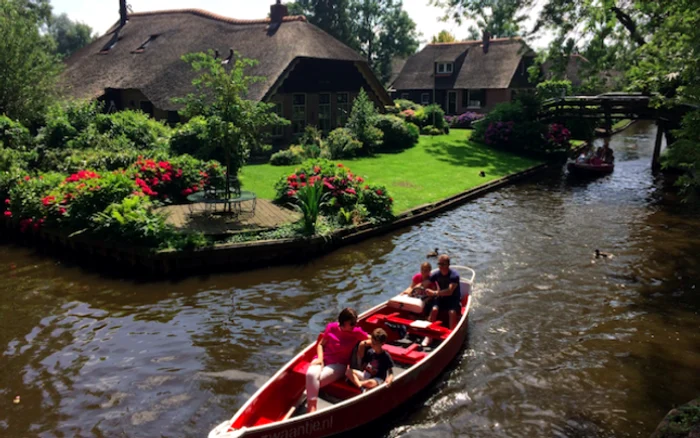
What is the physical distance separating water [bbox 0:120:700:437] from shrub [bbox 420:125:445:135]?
21.5 metres

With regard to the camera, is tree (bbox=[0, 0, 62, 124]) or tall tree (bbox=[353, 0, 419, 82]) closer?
tree (bbox=[0, 0, 62, 124])

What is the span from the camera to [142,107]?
3244 centimetres

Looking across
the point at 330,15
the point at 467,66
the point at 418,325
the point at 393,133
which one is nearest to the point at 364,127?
the point at 393,133

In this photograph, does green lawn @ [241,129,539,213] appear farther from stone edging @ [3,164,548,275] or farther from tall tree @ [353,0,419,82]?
tall tree @ [353,0,419,82]

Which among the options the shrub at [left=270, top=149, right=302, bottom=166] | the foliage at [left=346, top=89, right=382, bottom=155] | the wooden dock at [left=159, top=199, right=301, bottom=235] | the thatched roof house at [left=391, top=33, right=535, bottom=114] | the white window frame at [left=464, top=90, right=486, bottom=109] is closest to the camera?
the wooden dock at [left=159, top=199, right=301, bottom=235]

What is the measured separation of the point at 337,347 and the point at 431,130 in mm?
32333

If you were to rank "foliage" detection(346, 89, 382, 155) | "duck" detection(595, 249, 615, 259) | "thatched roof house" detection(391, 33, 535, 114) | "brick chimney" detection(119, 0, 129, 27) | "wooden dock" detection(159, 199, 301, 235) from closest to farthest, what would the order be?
"wooden dock" detection(159, 199, 301, 235), "duck" detection(595, 249, 615, 259), "foliage" detection(346, 89, 382, 155), "brick chimney" detection(119, 0, 129, 27), "thatched roof house" detection(391, 33, 535, 114)

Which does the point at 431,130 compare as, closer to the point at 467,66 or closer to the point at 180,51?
the point at 467,66

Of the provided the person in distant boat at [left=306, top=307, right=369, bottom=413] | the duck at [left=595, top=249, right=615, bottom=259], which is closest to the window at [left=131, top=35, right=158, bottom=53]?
the duck at [left=595, top=249, right=615, bottom=259]

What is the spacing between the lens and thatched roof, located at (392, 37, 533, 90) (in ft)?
163

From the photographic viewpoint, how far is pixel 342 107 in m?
34.6

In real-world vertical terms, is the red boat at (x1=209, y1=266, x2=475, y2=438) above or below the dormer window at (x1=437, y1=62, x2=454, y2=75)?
below

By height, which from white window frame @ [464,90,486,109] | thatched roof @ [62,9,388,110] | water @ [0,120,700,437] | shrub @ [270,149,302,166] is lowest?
water @ [0,120,700,437]

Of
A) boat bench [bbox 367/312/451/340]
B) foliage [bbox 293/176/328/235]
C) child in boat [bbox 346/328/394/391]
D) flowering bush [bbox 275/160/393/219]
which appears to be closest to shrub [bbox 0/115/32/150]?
flowering bush [bbox 275/160/393/219]
